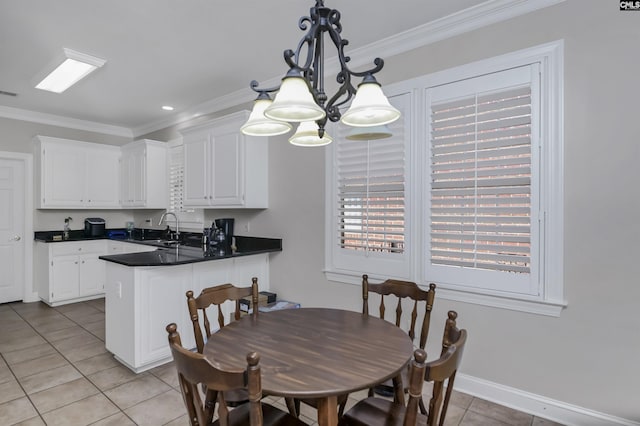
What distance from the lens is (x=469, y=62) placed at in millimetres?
2547

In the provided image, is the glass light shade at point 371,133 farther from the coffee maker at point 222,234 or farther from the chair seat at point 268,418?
the coffee maker at point 222,234

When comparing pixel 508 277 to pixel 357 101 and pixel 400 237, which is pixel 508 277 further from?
pixel 357 101

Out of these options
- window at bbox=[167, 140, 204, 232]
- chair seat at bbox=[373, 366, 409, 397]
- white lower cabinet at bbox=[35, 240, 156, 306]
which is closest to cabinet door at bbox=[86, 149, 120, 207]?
white lower cabinet at bbox=[35, 240, 156, 306]

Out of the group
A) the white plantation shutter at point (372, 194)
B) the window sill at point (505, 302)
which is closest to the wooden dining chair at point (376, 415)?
the window sill at point (505, 302)

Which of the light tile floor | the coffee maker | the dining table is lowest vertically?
the light tile floor

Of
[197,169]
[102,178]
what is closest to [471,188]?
[197,169]

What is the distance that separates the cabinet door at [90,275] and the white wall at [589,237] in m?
5.33

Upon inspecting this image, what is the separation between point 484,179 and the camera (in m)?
2.45

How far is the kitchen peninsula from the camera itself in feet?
9.50

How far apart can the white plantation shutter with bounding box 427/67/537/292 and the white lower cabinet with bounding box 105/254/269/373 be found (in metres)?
2.24

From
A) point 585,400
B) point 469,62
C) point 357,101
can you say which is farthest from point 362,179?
point 585,400

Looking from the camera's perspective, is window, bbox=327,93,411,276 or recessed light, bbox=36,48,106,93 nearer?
window, bbox=327,93,411,276

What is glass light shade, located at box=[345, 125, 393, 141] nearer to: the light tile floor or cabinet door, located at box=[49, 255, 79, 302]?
the light tile floor

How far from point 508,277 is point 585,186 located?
0.74 meters
